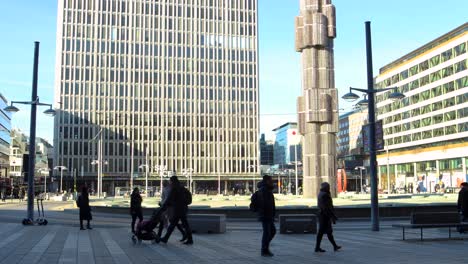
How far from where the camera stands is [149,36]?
114688 mm

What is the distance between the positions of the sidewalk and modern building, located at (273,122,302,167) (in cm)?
13257

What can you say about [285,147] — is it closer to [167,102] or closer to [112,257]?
[167,102]

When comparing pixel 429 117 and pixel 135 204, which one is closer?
pixel 135 204

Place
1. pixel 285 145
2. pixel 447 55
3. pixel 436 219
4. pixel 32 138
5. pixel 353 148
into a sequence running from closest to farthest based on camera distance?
pixel 436 219, pixel 32 138, pixel 447 55, pixel 353 148, pixel 285 145

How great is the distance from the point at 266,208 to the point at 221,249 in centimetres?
229

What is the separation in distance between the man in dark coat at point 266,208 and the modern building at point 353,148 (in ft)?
337

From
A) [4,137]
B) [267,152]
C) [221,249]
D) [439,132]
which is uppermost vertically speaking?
[267,152]

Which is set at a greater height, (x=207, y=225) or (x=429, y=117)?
(x=429, y=117)

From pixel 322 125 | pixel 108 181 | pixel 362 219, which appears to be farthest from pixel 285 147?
pixel 362 219

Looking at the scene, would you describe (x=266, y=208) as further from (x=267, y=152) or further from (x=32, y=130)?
(x=267, y=152)

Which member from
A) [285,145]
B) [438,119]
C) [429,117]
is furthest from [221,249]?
[285,145]

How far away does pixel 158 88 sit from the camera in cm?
11425

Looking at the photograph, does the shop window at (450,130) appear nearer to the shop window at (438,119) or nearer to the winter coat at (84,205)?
the shop window at (438,119)

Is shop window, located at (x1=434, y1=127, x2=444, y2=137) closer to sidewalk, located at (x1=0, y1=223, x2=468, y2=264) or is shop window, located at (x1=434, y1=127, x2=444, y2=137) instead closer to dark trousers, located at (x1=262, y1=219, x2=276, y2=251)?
sidewalk, located at (x1=0, y1=223, x2=468, y2=264)
